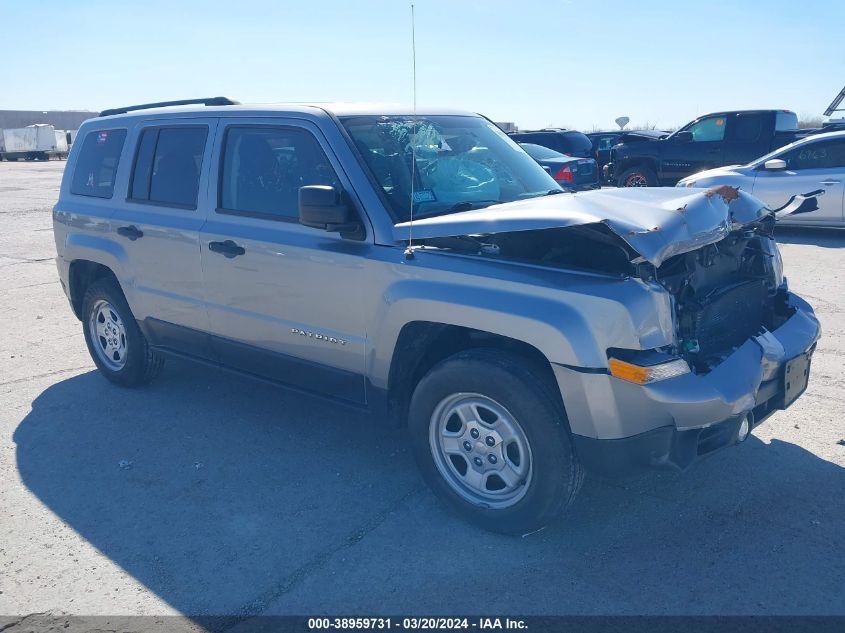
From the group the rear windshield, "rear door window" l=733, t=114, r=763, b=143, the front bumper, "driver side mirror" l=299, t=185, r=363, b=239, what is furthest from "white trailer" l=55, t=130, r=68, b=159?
the front bumper

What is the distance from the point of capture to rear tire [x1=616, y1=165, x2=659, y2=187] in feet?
49.3

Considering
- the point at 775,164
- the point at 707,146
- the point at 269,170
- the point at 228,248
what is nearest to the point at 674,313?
the point at 269,170

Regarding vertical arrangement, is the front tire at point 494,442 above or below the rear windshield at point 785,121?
below

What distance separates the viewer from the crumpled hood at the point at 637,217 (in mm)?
3209

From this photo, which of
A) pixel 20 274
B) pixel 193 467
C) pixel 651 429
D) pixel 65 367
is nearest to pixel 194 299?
pixel 193 467

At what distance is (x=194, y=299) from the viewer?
15.9ft

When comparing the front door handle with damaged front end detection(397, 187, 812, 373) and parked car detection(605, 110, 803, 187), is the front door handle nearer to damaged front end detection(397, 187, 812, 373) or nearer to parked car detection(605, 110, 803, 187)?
damaged front end detection(397, 187, 812, 373)

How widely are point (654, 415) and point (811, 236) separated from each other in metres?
10.2

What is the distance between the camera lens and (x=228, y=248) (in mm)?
4461

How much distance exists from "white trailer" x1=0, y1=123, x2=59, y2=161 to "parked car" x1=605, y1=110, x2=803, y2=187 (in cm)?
3585

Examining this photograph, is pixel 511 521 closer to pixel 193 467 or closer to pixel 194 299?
pixel 193 467

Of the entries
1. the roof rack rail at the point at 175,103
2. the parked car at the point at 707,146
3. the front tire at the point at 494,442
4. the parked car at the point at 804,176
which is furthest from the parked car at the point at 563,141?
the front tire at the point at 494,442

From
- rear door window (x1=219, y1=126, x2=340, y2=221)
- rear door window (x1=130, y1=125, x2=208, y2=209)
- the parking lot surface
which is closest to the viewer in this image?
the parking lot surface

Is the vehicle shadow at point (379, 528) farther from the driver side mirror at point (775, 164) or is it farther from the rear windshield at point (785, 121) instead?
the rear windshield at point (785, 121)
